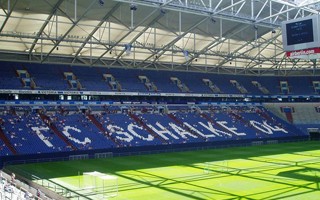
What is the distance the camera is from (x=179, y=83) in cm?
5450

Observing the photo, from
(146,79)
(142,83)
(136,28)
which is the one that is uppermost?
(136,28)

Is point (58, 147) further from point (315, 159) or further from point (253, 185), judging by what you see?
point (315, 159)

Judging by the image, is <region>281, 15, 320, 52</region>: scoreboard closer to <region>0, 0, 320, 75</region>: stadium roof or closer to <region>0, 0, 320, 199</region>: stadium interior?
<region>0, 0, 320, 75</region>: stadium roof

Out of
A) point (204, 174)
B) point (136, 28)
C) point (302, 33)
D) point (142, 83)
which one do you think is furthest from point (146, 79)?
point (302, 33)

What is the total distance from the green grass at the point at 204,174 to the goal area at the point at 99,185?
14.6 inches

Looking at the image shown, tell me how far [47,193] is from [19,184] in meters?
2.46

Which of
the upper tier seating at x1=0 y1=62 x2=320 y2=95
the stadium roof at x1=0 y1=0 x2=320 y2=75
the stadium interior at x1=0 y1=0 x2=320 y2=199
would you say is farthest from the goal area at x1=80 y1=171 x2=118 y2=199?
the upper tier seating at x1=0 y1=62 x2=320 y2=95

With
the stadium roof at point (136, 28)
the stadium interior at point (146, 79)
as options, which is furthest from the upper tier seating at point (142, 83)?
the stadium roof at point (136, 28)

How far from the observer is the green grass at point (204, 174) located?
22375mm

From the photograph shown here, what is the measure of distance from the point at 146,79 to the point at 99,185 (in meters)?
29.2

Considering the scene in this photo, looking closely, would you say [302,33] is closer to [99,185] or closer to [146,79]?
[99,185]

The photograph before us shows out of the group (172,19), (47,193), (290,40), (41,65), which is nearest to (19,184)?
(47,193)

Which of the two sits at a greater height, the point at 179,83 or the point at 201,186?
the point at 179,83

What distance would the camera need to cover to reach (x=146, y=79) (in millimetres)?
52156
